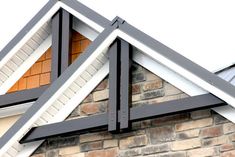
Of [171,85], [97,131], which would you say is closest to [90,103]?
[97,131]

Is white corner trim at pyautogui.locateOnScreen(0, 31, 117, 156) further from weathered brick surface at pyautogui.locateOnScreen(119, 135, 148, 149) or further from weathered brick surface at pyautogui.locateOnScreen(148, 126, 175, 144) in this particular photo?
weathered brick surface at pyautogui.locateOnScreen(148, 126, 175, 144)

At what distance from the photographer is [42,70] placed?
405 inches

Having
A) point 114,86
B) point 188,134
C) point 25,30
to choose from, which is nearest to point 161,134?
point 188,134

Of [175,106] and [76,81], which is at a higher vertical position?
[76,81]

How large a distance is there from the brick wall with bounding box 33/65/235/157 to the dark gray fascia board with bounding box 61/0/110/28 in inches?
28.4

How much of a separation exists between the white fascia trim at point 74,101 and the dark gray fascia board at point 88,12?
0.51 metres

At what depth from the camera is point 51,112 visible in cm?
926

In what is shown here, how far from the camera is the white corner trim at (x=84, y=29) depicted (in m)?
9.96

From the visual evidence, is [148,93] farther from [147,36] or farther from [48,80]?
[48,80]

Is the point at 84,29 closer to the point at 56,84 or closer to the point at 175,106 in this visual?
the point at 56,84

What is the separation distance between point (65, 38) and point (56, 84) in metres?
1.01

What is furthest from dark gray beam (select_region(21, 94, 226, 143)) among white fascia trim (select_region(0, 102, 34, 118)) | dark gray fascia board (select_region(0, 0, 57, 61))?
dark gray fascia board (select_region(0, 0, 57, 61))

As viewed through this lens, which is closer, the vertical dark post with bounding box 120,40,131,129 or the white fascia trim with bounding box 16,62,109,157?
the vertical dark post with bounding box 120,40,131,129

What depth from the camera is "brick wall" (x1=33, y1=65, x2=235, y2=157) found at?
8453 mm
